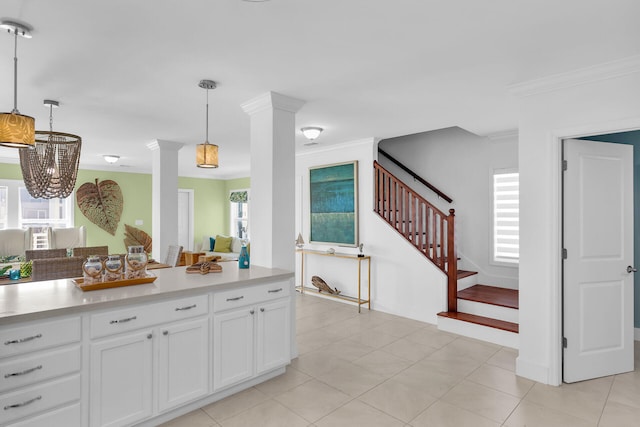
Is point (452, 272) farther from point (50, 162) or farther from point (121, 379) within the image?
point (50, 162)

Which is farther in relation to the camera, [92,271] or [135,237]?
[135,237]

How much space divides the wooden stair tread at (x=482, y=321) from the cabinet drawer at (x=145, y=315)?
300 cm

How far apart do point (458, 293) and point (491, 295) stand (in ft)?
1.29

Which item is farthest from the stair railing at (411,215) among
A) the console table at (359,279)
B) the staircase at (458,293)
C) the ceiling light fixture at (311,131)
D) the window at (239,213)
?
the window at (239,213)

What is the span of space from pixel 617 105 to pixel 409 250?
2.79 m

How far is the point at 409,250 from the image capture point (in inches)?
195

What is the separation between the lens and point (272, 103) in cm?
332

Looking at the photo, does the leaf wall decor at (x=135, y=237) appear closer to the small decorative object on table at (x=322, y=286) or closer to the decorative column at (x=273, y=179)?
the small decorative object on table at (x=322, y=286)

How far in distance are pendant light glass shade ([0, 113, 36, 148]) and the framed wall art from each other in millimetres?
4048

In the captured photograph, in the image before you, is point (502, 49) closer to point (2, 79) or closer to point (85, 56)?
point (85, 56)

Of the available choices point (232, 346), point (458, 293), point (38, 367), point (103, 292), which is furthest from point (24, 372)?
point (458, 293)

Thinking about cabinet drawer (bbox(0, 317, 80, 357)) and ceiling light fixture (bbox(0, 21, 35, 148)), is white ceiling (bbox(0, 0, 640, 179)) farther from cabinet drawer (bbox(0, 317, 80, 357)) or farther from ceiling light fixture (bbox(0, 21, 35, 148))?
cabinet drawer (bbox(0, 317, 80, 357))

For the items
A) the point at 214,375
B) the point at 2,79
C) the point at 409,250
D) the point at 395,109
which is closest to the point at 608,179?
the point at 395,109

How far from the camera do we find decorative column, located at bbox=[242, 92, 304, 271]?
339 centimetres
